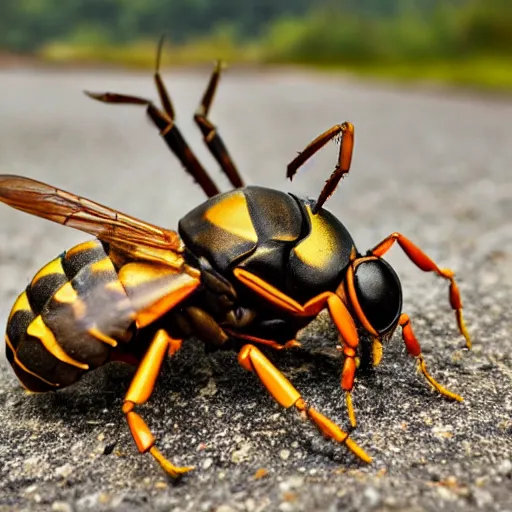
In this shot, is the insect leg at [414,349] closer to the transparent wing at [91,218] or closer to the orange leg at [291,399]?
the orange leg at [291,399]

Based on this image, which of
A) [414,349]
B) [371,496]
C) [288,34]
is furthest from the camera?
[288,34]

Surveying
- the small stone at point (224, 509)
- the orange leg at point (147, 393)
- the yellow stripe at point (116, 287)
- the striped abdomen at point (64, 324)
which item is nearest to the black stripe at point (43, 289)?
the striped abdomen at point (64, 324)

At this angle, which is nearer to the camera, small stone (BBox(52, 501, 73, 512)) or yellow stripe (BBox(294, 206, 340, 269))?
small stone (BBox(52, 501, 73, 512))

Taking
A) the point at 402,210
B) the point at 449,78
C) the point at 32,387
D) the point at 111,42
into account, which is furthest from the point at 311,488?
the point at 111,42

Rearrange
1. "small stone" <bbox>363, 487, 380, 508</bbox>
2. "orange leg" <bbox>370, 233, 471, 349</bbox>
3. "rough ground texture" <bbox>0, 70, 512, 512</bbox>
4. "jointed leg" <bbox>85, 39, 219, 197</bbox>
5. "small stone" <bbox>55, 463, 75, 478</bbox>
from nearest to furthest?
"small stone" <bbox>363, 487, 380, 508</bbox> < "rough ground texture" <bbox>0, 70, 512, 512</bbox> < "small stone" <bbox>55, 463, 75, 478</bbox> < "orange leg" <bbox>370, 233, 471, 349</bbox> < "jointed leg" <bbox>85, 39, 219, 197</bbox>

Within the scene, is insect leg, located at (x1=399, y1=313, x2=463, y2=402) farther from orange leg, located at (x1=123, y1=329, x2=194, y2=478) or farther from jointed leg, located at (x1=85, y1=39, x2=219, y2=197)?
jointed leg, located at (x1=85, y1=39, x2=219, y2=197)

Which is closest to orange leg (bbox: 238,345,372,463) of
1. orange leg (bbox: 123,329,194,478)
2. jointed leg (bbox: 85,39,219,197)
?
orange leg (bbox: 123,329,194,478)

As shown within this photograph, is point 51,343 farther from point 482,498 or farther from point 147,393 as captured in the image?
point 482,498

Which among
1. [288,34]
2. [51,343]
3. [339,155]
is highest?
[339,155]

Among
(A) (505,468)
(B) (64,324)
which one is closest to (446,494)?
(A) (505,468)
